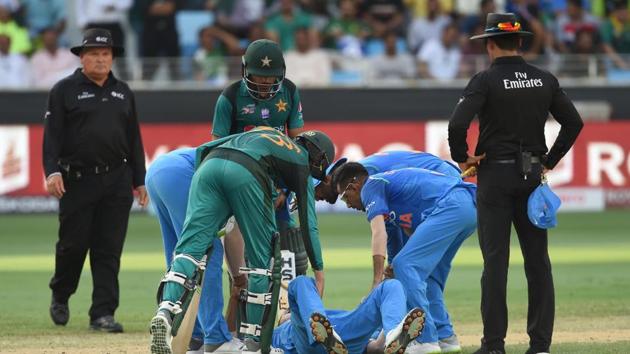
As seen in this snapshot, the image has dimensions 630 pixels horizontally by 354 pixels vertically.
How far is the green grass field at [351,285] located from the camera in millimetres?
10766

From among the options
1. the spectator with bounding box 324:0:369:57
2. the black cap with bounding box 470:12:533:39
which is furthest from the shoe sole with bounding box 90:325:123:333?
the spectator with bounding box 324:0:369:57

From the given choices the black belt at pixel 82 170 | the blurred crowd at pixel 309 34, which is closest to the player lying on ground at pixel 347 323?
the black belt at pixel 82 170

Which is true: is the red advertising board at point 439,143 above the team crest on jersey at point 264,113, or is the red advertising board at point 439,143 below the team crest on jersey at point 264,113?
below

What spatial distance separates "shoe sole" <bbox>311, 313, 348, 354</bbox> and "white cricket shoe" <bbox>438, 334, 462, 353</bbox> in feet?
5.58

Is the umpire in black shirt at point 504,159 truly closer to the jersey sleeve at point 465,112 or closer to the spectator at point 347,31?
the jersey sleeve at point 465,112

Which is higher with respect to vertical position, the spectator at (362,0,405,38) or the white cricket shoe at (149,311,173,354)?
the spectator at (362,0,405,38)

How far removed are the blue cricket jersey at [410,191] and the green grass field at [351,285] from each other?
3.76ft

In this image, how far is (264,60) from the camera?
9336mm

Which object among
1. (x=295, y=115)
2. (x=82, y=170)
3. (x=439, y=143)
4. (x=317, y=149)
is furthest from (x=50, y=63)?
(x=317, y=149)

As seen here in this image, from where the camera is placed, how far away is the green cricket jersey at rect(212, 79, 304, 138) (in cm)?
1003

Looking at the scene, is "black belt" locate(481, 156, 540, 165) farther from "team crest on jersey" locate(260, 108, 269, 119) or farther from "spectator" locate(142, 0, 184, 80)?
"spectator" locate(142, 0, 184, 80)

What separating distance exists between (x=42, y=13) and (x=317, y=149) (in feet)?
59.0

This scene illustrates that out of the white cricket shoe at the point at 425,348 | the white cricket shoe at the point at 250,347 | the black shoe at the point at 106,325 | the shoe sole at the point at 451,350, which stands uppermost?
the white cricket shoe at the point at 250,347

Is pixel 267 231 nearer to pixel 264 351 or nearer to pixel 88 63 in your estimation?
pixel 264 351
